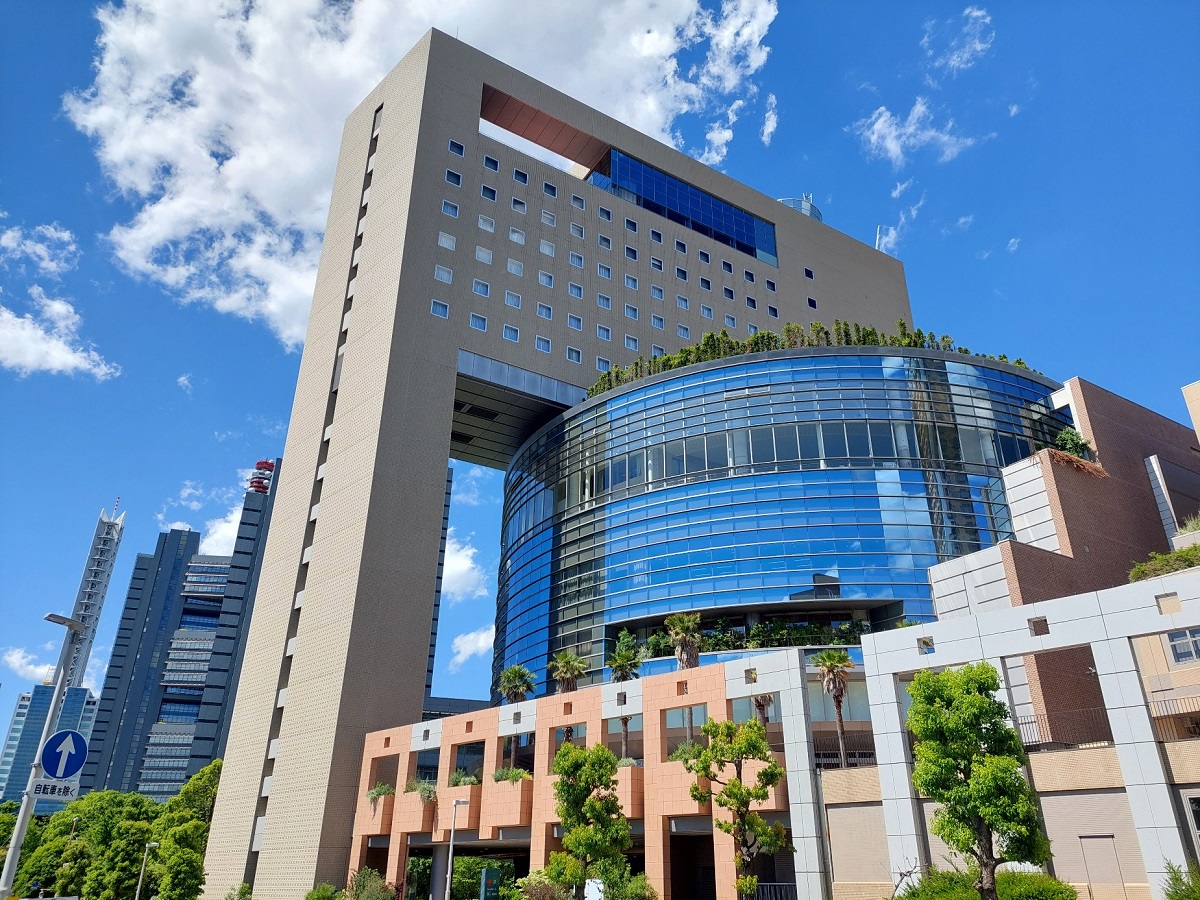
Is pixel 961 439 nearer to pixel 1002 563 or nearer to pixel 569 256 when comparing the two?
pixel 1002 563

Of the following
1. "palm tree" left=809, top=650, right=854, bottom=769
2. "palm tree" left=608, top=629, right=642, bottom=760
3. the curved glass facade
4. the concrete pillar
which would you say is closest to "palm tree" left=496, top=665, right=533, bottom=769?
the curved glass facade

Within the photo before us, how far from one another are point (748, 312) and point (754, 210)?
1361 centimetres

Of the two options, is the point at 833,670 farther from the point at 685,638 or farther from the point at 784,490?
the point at 784,490

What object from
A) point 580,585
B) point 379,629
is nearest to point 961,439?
point 580,585

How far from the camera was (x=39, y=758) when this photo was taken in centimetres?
1770

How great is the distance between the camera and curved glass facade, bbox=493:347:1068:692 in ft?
192

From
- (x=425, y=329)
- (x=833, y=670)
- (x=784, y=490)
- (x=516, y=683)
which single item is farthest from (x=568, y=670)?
(x=425, y=329)

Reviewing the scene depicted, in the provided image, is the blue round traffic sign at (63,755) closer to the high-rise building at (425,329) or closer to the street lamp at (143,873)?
the high-rise building at (425,329)

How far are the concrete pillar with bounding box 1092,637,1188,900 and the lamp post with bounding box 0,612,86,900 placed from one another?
30.1 meters

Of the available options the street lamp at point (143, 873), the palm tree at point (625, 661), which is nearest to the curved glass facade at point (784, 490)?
the palm tree at point (625, 661)

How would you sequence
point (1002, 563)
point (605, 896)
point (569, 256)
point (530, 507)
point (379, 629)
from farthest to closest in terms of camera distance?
point (569, 256) → point (530, 507) → point (379, 629) → point (1002, 563) → point (605, 896)

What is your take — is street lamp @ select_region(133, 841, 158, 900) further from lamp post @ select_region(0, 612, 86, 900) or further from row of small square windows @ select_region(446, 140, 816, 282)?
row of small square windows @ select_region(446, 140, 816, 282)

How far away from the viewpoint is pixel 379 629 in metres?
60.3

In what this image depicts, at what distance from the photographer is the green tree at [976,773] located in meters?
27.6
